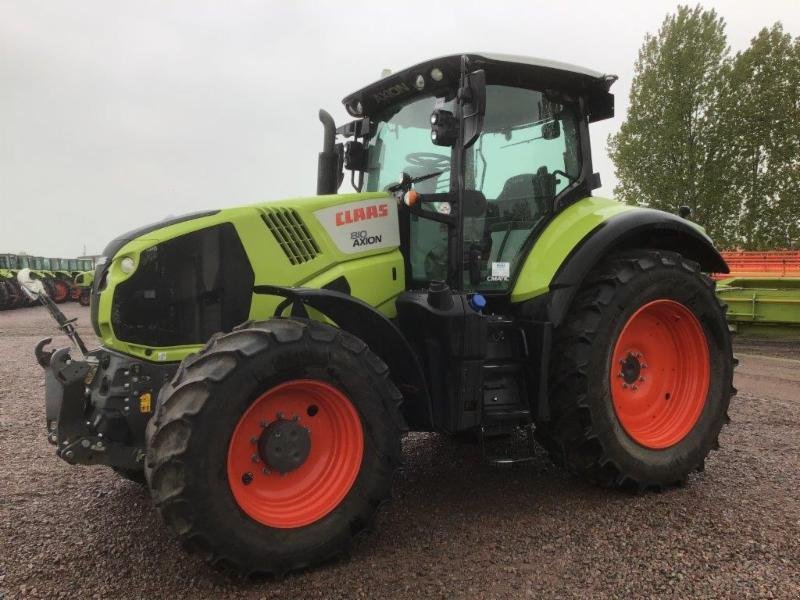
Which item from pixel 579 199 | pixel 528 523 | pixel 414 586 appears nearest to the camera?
pixel 414 586

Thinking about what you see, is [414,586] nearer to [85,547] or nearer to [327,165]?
[85,547]

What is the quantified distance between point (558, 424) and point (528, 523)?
0.57 m

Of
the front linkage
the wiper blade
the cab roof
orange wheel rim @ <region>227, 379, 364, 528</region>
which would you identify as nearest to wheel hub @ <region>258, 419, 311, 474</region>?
orange wheel rim @ <region>227, 379, 364, 528</region>

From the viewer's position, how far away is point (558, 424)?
339 centimetres

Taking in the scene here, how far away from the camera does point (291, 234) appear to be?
3203 mm

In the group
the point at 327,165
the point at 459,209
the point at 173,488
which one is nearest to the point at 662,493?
the point at 459,209

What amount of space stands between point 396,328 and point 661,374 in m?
1.93

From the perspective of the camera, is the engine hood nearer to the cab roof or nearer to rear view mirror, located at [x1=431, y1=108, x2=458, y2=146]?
rear view mirror, located at [x1=431, y1=108, x2=458, y2=146]

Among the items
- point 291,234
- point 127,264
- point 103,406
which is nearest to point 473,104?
point 291,234

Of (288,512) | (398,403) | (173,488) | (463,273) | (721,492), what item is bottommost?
(721,492)

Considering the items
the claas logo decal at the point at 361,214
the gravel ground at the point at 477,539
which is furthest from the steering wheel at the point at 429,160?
the gravel ground at the point at 477,539

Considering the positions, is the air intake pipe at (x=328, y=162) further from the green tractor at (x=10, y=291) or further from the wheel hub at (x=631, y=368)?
the green tractor at (x=10, y=291)

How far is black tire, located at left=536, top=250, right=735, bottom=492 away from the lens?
3334 millimetres

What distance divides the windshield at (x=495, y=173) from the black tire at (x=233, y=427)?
3.34ft
